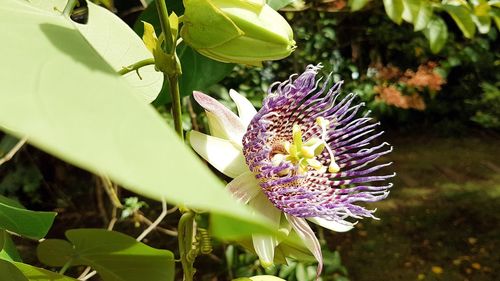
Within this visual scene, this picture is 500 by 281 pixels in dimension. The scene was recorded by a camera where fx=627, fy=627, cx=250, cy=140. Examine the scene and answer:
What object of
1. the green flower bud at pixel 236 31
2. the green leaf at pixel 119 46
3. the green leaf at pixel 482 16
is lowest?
the green leaf at pixel 482 16

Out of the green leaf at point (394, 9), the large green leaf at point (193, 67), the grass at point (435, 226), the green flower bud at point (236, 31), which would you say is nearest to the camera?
the green flower bud at point (236, 31)

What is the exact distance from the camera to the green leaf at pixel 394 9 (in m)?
1.05

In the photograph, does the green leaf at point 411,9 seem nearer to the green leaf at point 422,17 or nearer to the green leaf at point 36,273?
the green leaf at point 422,17

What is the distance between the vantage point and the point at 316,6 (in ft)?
4.83

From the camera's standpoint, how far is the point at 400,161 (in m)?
3.28

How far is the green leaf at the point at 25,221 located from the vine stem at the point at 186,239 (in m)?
0.09

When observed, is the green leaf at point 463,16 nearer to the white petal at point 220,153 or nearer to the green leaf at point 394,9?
the green leaf at point 394,9

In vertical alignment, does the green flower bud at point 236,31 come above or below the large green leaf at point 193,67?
above

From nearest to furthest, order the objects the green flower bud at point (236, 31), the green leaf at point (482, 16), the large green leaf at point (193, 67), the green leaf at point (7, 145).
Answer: the green flower bud at point (236, 31)
the large green leaf at point (193, 67)
the green leaf at point (482, 16)
the green leaf at point (7, 145)

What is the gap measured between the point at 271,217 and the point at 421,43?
2.70 metres

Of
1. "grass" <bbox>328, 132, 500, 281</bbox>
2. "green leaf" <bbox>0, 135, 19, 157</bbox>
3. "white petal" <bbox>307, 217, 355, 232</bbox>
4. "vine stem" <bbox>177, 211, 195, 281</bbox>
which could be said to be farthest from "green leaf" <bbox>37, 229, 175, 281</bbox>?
"grass" <bbox>328, 132, 500, 281</bbox>

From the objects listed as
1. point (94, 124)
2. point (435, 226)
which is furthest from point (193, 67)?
point (435, 226)

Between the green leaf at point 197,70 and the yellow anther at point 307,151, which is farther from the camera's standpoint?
the green leaf at point 197,70

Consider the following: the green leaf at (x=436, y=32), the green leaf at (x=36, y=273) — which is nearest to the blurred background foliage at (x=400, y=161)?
the green leaf at (x=436, y=32)
